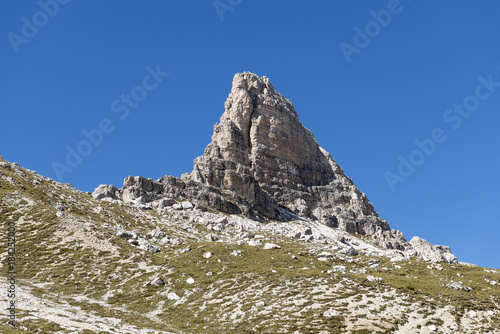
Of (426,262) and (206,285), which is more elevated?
(426,262)

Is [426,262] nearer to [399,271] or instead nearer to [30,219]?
[399,271]

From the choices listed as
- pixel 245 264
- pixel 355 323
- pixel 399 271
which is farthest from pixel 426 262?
pixel 355 323

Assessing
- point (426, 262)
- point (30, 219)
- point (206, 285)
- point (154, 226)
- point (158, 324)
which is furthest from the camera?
point (154, 226)

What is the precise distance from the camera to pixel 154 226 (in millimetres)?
140625

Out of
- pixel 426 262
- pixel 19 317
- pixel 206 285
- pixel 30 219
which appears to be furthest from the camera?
pixel 30 219

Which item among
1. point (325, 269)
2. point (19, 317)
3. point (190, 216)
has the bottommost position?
point (19, 317)

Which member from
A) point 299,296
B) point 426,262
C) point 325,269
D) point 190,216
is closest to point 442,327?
point 299,296

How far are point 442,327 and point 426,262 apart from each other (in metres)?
46.8

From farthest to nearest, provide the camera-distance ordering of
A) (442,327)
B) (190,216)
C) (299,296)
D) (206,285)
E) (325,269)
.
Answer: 1. (190,216)
2. (325,269)
3. (206,285)
4. (299,296)
5. (442,327)

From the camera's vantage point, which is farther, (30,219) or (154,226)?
(154,226)

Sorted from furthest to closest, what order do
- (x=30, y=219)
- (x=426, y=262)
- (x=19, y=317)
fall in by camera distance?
(x=30, y=219) → (x=426, y=262) → (x=19, y=317)

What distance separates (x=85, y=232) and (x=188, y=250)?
24.1 m

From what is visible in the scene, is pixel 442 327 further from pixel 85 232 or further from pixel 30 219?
pixel 30 219

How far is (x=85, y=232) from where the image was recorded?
100688mm
